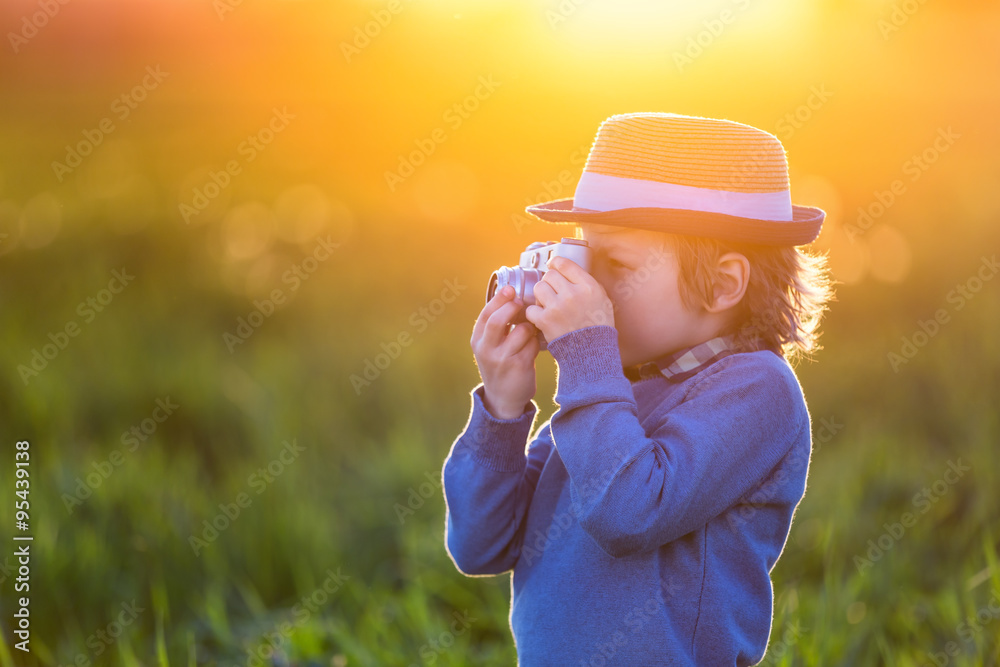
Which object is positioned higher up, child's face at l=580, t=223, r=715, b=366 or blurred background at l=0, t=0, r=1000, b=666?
child's face at l=580, t=223, r=715, b=366

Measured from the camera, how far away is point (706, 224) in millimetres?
1413

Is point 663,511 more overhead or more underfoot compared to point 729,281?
more underfoot

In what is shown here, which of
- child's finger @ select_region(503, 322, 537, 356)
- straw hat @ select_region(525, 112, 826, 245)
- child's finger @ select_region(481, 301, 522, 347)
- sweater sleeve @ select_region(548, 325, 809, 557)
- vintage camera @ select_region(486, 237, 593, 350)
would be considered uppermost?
straw hat @ select_region(525, 112, 826, 245)

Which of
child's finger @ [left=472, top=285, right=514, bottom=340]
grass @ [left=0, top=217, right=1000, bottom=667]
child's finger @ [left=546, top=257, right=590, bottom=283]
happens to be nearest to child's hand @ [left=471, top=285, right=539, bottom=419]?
child's finger @ [left=472, top=285, right=514, bottom=340]

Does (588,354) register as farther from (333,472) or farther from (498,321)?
(333,472)

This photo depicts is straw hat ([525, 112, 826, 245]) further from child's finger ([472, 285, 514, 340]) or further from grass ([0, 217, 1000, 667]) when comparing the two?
grass ([0, 217, 1000, 667])

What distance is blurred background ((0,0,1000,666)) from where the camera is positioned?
291cm

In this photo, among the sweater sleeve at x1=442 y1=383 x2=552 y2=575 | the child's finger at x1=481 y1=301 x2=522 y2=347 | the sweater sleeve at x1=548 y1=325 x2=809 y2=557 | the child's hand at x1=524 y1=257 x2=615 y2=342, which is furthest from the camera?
the sweater sleeve at x1=442 y1=383 x2=552 y2=575

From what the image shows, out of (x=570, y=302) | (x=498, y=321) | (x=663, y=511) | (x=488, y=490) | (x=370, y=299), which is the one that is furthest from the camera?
(x=370, y=299)

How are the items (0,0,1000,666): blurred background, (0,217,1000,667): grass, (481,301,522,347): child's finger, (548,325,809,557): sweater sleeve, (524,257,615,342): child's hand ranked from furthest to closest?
(0,0,1000,666): blurred background
(0,217,1000,667): grass
(481,301,522,347): child's finger
(524,257,615,342): child's hand
(548,325,809,557): sweater sleeve

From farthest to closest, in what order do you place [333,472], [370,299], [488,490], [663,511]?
[370,299] → [333,472] → [488,490] → [663,511]

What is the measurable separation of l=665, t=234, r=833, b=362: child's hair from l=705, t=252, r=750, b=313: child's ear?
0.01 metres

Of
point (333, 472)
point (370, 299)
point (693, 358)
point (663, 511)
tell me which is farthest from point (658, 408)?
point (370, 299)

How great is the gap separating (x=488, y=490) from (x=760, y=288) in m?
0.58
